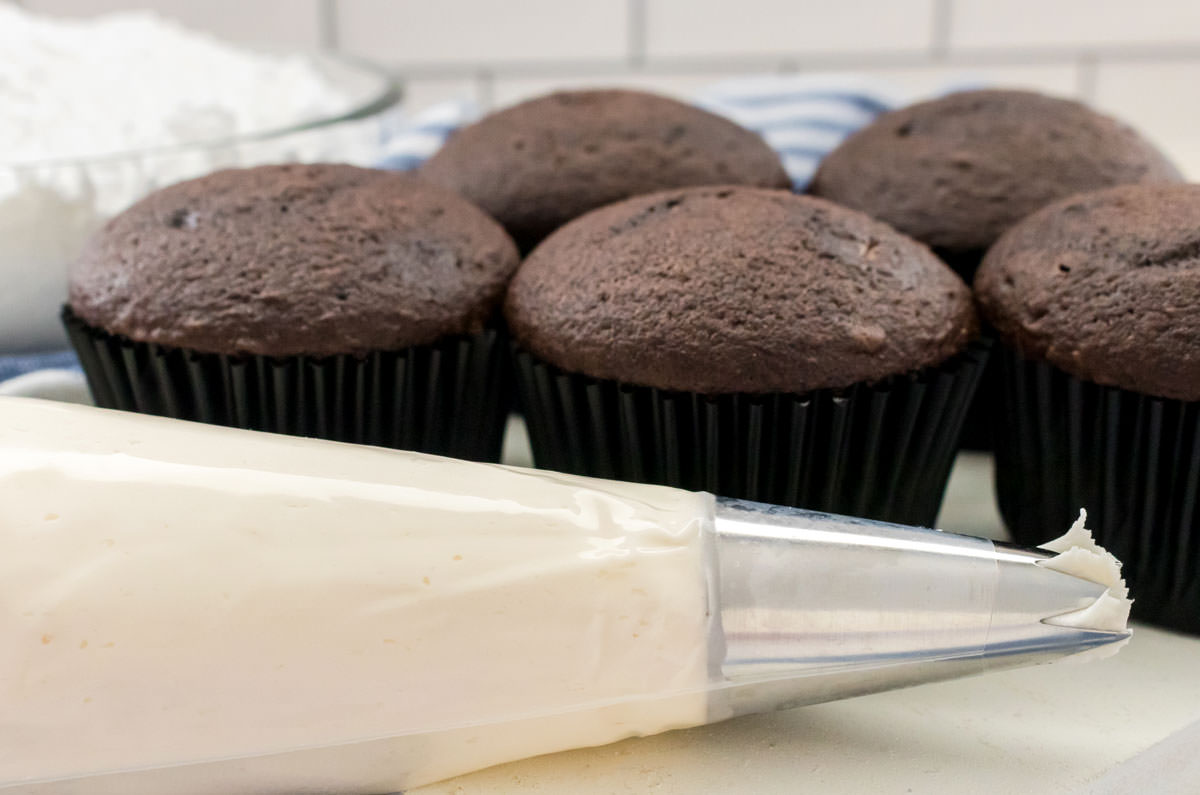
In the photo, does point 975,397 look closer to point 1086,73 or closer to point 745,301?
point 745,301

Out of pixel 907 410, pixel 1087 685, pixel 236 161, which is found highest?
pixel 236 161

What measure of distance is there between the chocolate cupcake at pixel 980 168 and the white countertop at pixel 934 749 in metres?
0.36

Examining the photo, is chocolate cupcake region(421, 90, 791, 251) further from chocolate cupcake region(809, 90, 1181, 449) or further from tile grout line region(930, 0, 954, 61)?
tile grout line region(930, 0, 954, 61)

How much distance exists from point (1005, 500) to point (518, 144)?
603 millimetres

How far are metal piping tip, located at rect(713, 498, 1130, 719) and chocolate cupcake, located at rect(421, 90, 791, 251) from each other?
0.58 metres

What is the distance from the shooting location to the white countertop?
582mm

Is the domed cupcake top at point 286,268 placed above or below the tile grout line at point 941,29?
below

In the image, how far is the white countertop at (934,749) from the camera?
0.58 meters

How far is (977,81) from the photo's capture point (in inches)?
69.3

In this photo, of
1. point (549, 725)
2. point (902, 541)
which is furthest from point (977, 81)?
point (549, 725)

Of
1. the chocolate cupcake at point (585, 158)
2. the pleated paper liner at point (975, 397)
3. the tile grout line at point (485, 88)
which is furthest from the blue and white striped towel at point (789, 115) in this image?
the tile grout line at point (485, 88)

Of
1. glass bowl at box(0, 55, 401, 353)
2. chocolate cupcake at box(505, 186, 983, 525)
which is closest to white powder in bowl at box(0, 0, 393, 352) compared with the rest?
glass bowl at box(0, 55, 401, 353)

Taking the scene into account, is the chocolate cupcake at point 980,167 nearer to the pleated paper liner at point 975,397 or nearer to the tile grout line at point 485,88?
the pleated paper liner at point 975,397

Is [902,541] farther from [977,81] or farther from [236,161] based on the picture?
[977,81]
